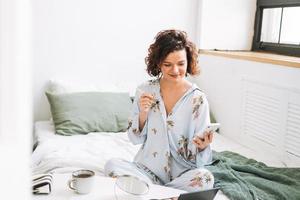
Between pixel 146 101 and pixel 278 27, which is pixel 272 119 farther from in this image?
pixel 146 101

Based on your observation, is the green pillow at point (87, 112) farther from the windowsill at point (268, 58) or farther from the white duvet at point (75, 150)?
the windowsill at point (268, 58)

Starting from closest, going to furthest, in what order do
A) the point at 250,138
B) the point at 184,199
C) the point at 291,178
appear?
the point at 184,199, the point at 291,178, the point at 250,138

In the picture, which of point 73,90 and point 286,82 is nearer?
point 286,82

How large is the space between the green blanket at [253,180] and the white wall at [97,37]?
1.15 m

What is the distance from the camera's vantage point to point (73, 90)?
2479 mm

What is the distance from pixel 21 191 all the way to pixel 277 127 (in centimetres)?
208

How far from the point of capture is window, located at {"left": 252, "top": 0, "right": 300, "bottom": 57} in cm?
257

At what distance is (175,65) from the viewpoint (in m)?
1.55

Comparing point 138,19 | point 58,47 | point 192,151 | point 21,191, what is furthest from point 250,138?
point 21,191

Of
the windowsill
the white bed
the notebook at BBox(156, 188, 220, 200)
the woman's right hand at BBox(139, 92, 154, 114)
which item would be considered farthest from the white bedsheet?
the notebook at BBox(156, 188, 220, 200)

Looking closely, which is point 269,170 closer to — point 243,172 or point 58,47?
point 243,172

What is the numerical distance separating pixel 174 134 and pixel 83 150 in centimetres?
68

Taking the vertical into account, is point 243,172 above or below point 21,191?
below

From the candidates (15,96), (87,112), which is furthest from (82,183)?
(87,112)
